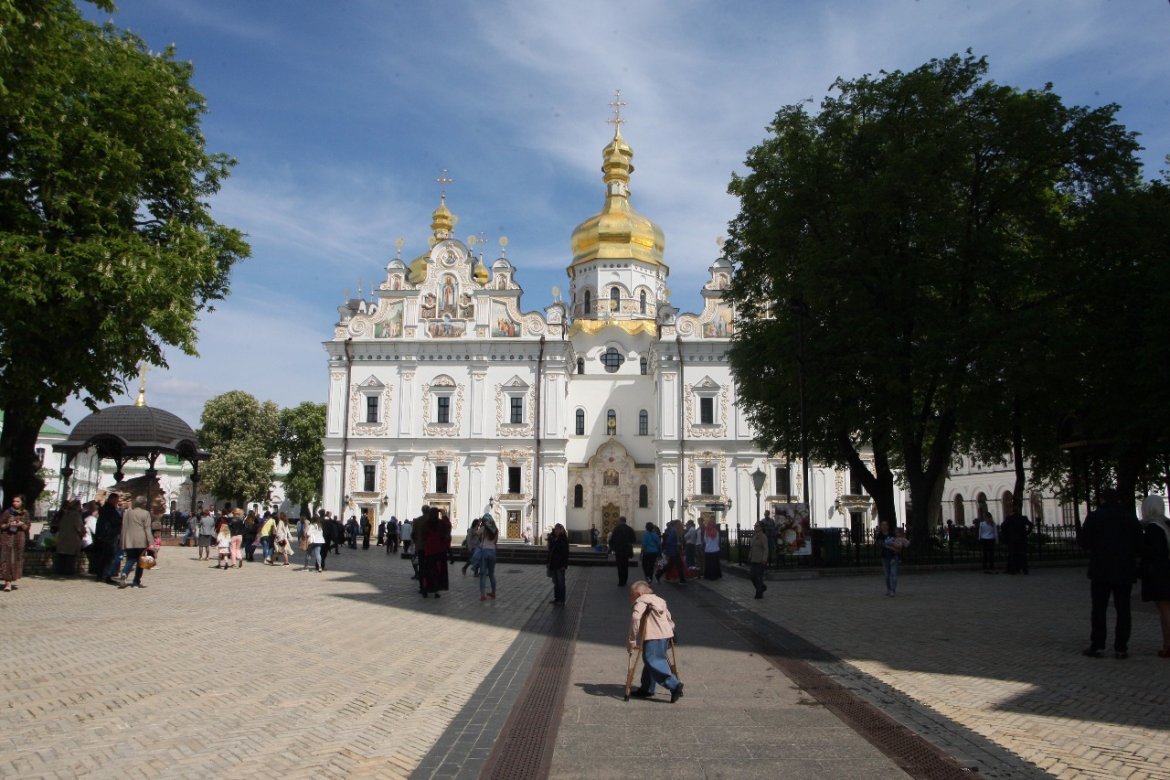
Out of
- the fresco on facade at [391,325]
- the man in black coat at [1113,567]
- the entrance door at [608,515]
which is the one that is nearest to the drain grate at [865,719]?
the man in black coat at [1113,567]

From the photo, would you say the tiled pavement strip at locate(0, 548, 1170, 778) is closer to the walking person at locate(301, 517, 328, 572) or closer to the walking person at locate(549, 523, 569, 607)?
the walking person at locate(549, 523, 569, 607)

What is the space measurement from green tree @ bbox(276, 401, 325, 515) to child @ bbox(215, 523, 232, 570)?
156ft

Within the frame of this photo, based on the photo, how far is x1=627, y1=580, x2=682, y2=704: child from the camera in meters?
8.34

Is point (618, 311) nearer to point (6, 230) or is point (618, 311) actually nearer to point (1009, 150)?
point (1009, 150)

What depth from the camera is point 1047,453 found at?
3180 cm

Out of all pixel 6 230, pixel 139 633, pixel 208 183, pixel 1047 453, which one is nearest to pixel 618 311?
pixel 1047 453

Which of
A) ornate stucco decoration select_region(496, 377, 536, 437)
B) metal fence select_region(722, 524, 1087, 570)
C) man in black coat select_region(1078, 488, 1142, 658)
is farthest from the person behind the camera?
ornate stucco decoration select_region(496, 377, 536, 437)

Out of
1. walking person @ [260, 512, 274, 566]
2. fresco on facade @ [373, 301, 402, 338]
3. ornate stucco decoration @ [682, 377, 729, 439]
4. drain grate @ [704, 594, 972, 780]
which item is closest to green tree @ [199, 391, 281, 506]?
fresco on facade @ [373, 301, 402, 338]

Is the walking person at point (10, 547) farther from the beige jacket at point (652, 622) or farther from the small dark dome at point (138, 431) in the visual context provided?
the small dark dome at point (138, 431)

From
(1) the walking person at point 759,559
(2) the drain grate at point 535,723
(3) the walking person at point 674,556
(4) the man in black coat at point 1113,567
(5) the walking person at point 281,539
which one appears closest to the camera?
(2) the drain grate at point 535,723

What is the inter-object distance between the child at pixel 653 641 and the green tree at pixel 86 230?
1332 cm

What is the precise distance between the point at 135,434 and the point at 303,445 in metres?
38.7

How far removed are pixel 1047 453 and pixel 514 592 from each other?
837 inches

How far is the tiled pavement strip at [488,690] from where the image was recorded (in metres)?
6.43
